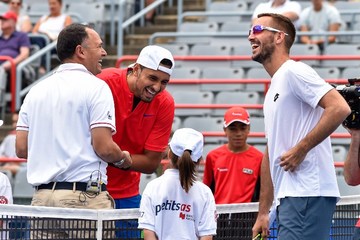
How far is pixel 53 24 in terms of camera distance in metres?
15.4

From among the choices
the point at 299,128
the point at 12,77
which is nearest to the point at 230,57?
the point at 12,77

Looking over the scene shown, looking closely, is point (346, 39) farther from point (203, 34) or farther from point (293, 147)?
point (293, 147)

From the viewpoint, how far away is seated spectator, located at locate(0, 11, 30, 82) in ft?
48.2


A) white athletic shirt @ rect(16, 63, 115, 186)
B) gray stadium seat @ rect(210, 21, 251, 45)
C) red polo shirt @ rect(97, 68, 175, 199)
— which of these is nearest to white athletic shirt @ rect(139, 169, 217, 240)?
white athletic shirt @ rect(16, 63, 115, 186)

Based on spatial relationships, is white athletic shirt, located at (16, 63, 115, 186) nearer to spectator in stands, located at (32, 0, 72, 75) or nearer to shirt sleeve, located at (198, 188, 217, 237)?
shirt sleeve, located at (198, 188, 217, 237)

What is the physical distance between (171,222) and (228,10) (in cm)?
931

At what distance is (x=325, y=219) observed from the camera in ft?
22.2

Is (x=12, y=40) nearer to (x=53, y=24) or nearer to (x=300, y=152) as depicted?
(x=53, y=24)

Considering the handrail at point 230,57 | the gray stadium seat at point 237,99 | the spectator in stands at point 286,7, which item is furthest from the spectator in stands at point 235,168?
the spectator in stands at point 286,7

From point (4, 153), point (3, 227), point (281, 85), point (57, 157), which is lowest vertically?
point (4, 153)

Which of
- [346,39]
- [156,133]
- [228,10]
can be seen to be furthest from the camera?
[228,10]

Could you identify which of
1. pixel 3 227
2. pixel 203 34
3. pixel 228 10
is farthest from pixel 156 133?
pixel 228 10

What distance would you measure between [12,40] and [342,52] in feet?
13.4

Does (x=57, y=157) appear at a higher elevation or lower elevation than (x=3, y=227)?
higher
